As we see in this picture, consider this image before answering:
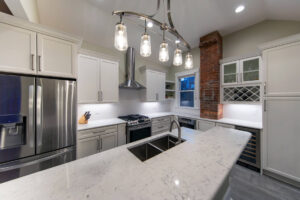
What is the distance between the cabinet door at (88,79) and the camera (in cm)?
230

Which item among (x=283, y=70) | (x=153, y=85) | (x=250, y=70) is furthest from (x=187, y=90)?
(x=283, y=70)

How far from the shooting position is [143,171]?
0.82 metres

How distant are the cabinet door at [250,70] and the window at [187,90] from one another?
1.39 metres

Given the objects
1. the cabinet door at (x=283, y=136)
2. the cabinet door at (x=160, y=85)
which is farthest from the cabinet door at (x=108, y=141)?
the cabinet door at (x=283, y=136)

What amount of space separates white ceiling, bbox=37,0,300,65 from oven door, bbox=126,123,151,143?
210 cm

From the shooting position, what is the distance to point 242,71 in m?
2.61

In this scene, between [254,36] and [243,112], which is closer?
[254,36]

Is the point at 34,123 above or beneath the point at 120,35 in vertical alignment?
beneath

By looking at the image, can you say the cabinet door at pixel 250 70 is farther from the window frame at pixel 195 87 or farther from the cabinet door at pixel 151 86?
the cabinet door at pixel 151 86

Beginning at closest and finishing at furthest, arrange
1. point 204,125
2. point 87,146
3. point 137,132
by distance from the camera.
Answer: point 87,146, point 137,132, point 204,125

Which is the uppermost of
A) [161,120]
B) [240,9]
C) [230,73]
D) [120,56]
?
[240,9]

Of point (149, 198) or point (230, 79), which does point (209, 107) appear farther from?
point (149, 198)

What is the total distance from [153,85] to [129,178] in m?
2.97

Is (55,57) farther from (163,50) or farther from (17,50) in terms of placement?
(163,50)
